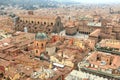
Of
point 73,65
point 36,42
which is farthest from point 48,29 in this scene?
point 73,65

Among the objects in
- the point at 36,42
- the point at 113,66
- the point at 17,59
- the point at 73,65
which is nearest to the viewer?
the point at 113,66

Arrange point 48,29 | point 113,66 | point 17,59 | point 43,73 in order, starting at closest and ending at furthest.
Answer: point 43,73
point 113,66
point 17,59
point 48,29

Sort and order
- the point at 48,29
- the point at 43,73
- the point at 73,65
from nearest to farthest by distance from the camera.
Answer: the point at 43,73 → the point at 73,65 → the point at 48,29

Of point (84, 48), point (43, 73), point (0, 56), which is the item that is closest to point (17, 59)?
point (0, 56)

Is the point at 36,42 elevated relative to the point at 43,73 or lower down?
elevated

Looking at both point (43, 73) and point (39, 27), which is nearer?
point (43, 73)

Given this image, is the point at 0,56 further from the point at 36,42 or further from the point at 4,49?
the point at 36,42

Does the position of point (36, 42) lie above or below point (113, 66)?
above

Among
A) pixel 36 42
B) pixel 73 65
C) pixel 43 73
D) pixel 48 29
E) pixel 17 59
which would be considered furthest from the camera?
pixel 48 29

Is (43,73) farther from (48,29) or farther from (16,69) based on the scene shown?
(48,29)
